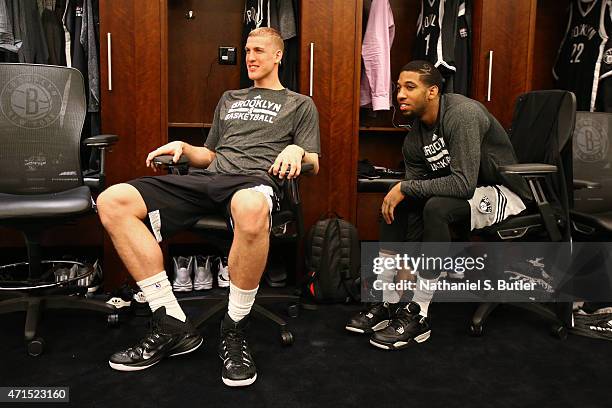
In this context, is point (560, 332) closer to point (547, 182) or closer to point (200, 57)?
point (547, 182)

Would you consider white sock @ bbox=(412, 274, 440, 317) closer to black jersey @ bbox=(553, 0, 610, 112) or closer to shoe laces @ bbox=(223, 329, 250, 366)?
shoe laces @ bbox=(223, 329, 250, 366)

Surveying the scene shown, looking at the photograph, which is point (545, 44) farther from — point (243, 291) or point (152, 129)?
point (243, 291)

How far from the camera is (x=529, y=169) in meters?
2.06

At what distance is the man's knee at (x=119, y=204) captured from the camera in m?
1.92

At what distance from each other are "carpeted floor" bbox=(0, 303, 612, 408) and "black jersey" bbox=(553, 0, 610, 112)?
5.55 feet

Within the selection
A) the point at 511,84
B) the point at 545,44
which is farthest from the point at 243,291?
the point at 545,44

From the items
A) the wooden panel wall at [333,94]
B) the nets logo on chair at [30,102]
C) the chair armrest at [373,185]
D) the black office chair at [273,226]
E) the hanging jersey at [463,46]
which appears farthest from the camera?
the hanging jersey at [463,46]

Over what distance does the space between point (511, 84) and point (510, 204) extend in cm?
115

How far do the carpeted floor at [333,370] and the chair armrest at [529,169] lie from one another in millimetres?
660

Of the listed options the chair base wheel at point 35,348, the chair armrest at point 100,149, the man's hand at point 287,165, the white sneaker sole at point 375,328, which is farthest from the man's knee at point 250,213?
the chair base wheel at point 35,348

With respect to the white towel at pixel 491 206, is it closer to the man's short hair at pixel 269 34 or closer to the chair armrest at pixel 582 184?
the chair armrest at pixel 582 184

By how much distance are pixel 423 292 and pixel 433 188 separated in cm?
41

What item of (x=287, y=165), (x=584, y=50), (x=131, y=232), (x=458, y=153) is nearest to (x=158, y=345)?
(x=131, y=232)

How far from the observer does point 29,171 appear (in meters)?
2.28
